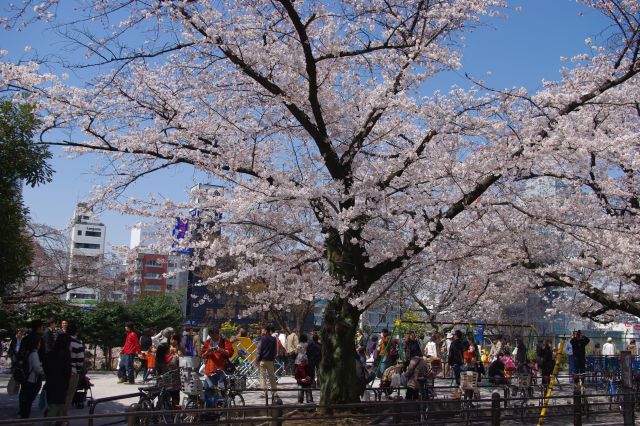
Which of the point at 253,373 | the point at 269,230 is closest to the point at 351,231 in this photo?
the point at 269,230

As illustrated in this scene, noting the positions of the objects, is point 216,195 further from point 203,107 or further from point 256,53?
point 256,53

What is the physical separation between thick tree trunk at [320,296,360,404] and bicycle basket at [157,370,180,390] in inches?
104

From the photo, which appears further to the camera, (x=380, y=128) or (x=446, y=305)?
(x=446, y=305)

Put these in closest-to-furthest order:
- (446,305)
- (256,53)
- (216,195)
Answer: (256,53) < (216,195) < (446,305)

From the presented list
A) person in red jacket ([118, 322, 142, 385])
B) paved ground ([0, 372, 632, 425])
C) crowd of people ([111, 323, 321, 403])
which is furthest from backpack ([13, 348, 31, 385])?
person in red jacket ([118, 322, 142, 385])

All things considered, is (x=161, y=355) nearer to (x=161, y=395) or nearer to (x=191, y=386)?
(x=191, y=386)

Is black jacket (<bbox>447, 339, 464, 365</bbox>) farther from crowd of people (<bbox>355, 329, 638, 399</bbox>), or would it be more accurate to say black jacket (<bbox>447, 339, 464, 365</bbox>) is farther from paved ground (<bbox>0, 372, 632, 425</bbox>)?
paved ground (<bbox>0, 372, 632, 425</bbox>)

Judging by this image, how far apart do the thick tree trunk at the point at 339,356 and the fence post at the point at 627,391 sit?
4.71m

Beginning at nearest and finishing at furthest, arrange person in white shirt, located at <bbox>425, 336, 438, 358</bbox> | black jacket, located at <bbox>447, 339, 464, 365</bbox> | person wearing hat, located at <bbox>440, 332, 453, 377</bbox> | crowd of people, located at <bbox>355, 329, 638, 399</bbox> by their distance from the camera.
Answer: crowd of people, located at <bbox>355, 329, 638, 399</bbox>, black jacket, located at <bbox>447, 339, 464, 365</bbox>, person in white shirt, located at <bbox>425, 336, 438, 358</bbox>, person wearing hat, located at <bbox>440, 332, 453, 377</bbox>

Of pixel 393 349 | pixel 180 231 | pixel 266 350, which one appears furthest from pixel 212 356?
pixel 393 349

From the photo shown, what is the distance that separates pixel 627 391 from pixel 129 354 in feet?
42.9

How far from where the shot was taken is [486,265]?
15227 millimetres

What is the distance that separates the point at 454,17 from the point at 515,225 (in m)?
5.01

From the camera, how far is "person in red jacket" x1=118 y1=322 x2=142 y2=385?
59.4 ft
